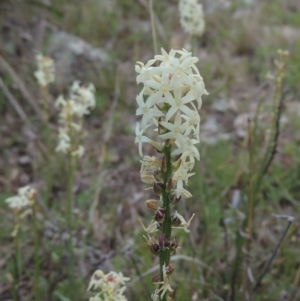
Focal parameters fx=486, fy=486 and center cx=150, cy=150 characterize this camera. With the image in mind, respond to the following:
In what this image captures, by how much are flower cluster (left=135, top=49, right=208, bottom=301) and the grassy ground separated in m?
0.75

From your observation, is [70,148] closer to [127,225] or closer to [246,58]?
[127,225]

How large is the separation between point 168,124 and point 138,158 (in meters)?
2.84

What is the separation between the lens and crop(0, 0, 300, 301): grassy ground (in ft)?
8.86

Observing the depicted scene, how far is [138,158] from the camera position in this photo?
397cm

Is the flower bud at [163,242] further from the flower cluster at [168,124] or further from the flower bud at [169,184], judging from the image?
the flower bud at [169,184]

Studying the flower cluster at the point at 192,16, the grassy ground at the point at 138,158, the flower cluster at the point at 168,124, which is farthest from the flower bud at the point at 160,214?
the flower cluster at the point at 192,16

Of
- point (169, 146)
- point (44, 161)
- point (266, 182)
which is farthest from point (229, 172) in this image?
point (169, 146)

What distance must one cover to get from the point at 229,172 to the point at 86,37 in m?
2.75

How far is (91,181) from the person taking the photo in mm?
3738

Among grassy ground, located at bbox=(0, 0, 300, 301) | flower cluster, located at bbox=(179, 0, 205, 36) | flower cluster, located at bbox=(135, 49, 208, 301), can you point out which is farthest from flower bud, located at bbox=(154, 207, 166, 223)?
flower cluster, located at bbox=(179, 0, 205, 36)

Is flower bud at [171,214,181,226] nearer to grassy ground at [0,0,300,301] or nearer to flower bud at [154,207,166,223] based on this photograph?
flower bud at [154,207,166,223]

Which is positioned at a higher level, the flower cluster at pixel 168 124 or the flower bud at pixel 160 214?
the flower cluster at pixel 168 124

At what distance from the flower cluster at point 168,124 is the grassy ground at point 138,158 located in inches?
29.7

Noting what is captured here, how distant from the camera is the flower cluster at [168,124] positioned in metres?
1.13
